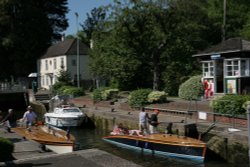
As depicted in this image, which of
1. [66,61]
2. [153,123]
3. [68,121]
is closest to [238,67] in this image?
[153,123]

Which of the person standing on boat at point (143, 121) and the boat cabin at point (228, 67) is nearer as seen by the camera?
the person standing on boat at point (143, 121)

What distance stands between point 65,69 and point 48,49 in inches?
353

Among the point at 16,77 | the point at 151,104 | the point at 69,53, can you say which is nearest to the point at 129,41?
the point at 151,104

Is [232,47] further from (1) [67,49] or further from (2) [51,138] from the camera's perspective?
(1) [67,49]

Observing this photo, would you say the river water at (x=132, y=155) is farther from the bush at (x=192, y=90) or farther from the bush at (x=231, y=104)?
the bush at (x=192, y=90)

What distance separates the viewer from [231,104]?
Result: 76.0 ft

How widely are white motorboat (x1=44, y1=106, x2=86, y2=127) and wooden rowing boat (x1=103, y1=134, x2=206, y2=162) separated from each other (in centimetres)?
1121

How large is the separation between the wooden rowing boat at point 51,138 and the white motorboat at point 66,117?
1008 cm

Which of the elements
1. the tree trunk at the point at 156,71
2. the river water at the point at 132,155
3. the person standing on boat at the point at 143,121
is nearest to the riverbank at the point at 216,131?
the river water at the point at 132,155

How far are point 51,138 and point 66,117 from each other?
13421 millimetres

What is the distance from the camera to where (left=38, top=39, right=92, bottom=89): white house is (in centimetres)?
6388

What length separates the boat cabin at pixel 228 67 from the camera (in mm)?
29203

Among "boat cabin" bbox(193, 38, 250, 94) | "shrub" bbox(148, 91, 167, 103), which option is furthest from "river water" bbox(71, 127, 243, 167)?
"boat cabin" bbox(193, 38, 250, 94)

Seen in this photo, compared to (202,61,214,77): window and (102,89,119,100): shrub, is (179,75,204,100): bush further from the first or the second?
(102,89,119,100): shrub
